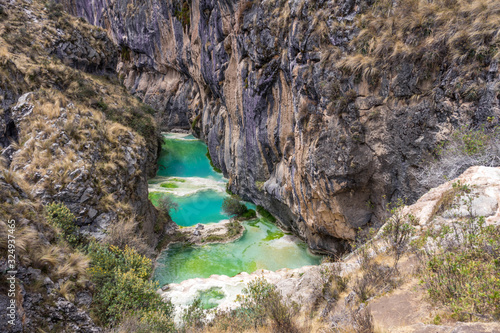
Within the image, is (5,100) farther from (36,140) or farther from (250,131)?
(250,131)

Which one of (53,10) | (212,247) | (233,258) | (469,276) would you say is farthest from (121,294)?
(53,10)

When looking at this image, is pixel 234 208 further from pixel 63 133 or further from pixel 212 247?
pixel 63 133

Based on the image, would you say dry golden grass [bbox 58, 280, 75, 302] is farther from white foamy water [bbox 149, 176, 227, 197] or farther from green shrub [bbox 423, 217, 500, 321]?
white foamy water [bbox 149, 176, 227, 197]

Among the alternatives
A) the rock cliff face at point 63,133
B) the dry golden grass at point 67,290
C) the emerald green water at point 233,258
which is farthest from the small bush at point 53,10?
the dry golden grass at point 67,290

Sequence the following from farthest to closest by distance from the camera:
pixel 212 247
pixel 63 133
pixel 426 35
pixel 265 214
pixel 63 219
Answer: pixel 265 214 → pixel 212 247 → pixel 63 133 → pixel 63 219 → pixel 426 35

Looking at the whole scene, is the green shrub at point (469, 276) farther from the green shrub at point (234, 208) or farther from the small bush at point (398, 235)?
the green shrub at point (234, 208)

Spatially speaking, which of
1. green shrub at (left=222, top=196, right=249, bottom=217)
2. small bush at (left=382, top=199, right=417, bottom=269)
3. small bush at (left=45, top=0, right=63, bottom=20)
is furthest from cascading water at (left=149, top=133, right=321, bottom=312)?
small bush at (left=45, top=0, right=63, bottom=20)
